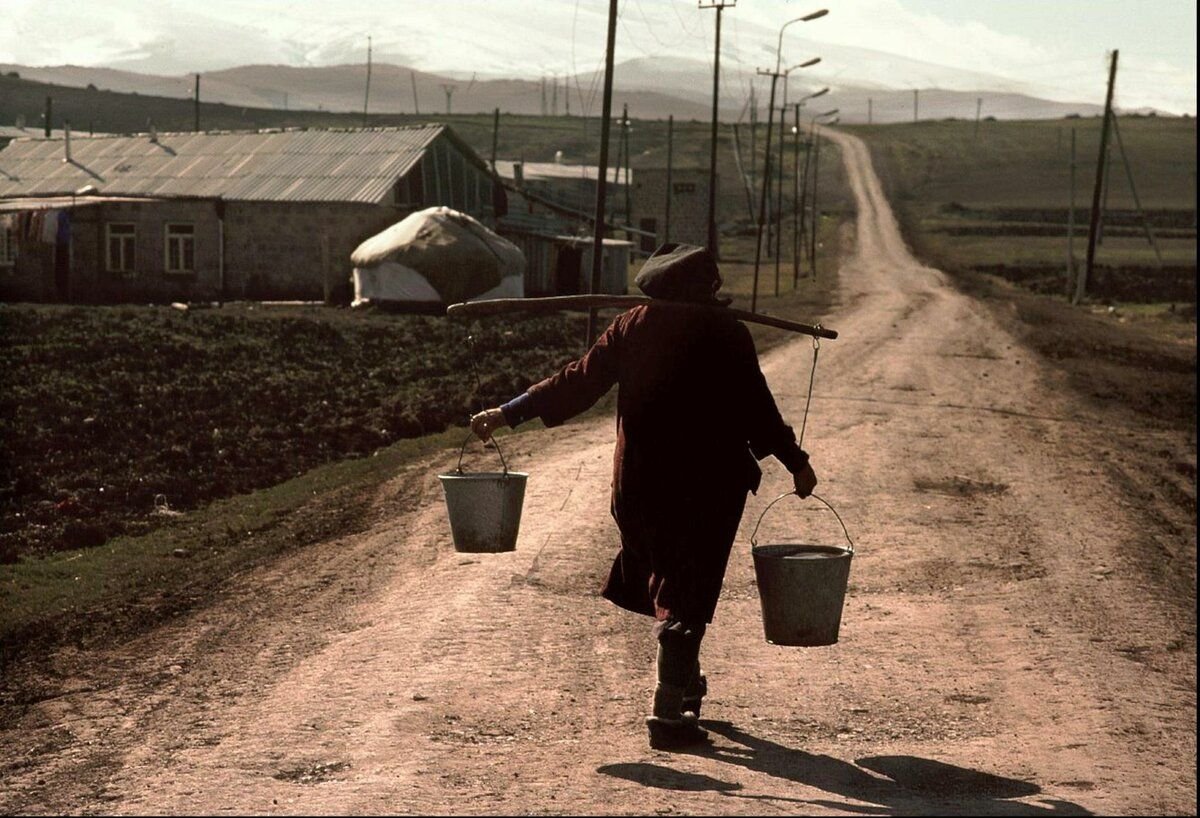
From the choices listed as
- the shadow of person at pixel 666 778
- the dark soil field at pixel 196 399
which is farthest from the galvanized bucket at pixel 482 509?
the dark soil field at pixel 196 399

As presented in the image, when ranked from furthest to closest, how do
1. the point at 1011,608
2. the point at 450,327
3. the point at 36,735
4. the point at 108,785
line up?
the point at 450,327
the point at 1011,608
the point at 36,735
the point at 108,785

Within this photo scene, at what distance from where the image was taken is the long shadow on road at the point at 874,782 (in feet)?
18.4

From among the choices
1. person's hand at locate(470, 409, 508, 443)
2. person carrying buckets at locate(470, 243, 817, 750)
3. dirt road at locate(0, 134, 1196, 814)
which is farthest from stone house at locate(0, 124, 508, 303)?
person carrying buckets at locate(470, 243, 817, 750)

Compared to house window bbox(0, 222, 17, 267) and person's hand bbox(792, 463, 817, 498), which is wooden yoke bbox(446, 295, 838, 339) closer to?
person's hand bbox(792, 463, 817, 498)

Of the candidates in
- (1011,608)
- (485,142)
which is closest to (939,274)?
(1011,608)

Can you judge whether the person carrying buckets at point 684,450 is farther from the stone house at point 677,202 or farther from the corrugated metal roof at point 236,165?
the stone house at point 677,202

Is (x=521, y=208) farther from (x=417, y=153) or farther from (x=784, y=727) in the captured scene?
(x=784, y=727)

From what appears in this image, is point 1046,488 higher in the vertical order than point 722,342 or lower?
lower

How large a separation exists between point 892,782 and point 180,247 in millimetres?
38554

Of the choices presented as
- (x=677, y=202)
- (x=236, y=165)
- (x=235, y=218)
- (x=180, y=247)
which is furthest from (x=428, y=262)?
(x=677, y=202)

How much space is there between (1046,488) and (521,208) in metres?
42.2

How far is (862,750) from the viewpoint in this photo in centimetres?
675

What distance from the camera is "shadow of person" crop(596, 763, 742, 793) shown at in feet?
19.2

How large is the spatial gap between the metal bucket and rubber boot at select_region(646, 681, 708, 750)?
1.75 ft
